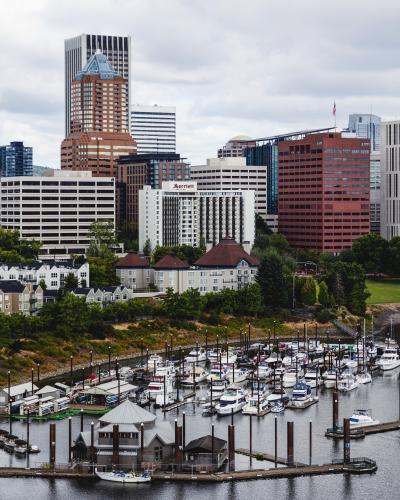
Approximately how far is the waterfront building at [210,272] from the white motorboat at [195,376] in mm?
52104

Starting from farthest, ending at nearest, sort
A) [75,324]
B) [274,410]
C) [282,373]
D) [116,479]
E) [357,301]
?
1. [357,301]
2. [75,324]
3. [282,373]
4. [274,410]
5. [116,479]

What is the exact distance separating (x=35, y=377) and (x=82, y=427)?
2788cm

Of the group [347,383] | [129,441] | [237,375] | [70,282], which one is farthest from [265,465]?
[70,282]

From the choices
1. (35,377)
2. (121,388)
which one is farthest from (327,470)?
(35,377)

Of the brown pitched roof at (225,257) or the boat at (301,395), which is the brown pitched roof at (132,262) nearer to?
the brown pitched roof at (225,257)

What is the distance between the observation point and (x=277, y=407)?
116875 millimetres

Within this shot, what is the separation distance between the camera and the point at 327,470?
92.9 meters

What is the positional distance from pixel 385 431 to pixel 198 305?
71.0 meters

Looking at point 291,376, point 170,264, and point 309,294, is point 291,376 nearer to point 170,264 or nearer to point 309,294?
point 309,294

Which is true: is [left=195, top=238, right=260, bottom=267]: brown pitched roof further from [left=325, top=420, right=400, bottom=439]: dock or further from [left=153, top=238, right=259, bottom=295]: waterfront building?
[left=325, top=420, right=400, bottom=439]: dock

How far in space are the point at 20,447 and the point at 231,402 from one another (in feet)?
82.5

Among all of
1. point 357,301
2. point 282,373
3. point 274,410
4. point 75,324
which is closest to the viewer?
point 274,410

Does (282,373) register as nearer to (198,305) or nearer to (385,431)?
(385,431)

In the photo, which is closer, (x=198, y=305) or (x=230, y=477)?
(x=230, y=477)
